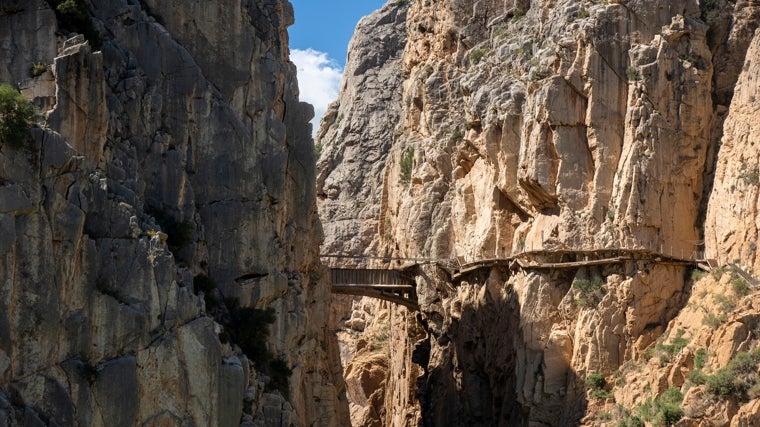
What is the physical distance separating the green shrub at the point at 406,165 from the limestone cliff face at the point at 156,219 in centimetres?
2056

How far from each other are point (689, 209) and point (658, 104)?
5.46 meters

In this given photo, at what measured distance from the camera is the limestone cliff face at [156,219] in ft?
172

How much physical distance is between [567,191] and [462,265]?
1014 cm

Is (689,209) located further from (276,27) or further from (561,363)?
(276,27)

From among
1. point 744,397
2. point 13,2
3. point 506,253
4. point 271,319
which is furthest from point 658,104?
point 13,2

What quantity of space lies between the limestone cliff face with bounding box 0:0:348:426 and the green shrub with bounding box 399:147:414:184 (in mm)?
20558

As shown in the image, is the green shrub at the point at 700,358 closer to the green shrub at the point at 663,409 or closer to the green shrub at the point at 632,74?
the green shrub at the point at 663,409

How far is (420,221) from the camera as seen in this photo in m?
90.6

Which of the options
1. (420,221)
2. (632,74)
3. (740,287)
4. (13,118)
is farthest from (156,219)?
(420,221)

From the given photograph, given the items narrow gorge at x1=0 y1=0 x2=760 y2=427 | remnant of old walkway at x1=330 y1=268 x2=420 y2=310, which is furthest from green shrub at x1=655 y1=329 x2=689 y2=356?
remnant of old walkway at x1=330 y1=268 x2=420 y2=310

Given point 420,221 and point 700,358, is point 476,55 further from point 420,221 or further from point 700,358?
point 700,358

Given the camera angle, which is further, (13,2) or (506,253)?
(506,253)

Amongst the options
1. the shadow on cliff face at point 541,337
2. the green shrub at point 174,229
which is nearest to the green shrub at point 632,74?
the shadow on cliff face at point 541,337

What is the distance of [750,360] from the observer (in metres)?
63.5
